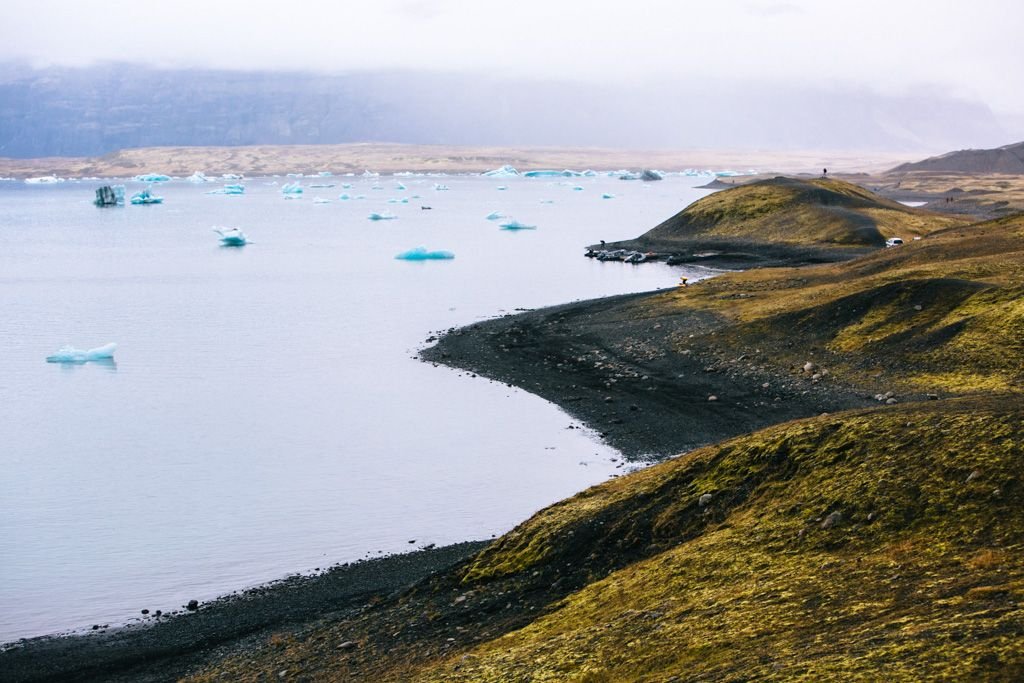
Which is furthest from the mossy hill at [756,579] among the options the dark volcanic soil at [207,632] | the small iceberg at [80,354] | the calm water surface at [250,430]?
the small iceberg at [80,354]

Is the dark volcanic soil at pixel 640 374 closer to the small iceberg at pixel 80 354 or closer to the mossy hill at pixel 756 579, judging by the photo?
the mossy hill at pixel 756 579

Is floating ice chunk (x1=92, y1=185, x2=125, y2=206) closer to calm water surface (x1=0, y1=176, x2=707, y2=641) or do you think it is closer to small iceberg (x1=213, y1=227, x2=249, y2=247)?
small iceberg (x1=213, y1=227, x2=249, y2=247)

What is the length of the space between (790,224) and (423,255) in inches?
1023

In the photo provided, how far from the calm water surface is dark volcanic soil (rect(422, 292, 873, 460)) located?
1.24m

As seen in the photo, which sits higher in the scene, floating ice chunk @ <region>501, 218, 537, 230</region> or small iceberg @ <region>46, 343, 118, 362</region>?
floating ice chunk @ <region>501, 218, 537, 230</region>

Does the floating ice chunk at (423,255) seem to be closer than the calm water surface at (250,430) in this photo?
No

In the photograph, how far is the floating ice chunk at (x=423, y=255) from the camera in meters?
75.2

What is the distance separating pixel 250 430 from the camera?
103 ft

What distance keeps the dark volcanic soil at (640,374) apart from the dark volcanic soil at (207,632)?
9362mm

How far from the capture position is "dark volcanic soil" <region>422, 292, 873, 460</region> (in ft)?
90.2

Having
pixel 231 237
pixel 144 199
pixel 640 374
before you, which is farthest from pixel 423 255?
pixel 144 199

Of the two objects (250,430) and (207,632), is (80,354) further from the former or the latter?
(207,632)

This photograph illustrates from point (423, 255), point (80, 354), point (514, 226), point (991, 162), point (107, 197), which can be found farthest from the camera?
point (991, 162)

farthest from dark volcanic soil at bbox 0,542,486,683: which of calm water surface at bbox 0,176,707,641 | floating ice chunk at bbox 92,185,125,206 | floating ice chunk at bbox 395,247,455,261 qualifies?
floating ice chunk at bbox 92,185,125,206
